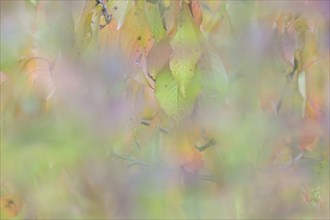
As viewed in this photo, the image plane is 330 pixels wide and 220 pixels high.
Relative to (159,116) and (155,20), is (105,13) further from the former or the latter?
(159,116)

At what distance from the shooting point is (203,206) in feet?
3.50

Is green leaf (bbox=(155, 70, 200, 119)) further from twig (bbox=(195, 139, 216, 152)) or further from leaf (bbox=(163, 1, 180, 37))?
twig (bbox=(195, 139, 216, 152))

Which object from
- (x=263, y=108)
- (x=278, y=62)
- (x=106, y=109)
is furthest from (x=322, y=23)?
(x=106, y=109)

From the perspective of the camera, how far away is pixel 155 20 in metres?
0.67

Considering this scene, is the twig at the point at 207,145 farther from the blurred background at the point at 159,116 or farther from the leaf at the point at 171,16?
the leaf at the point at 171,16

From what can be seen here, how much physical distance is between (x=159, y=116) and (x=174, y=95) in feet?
0.73

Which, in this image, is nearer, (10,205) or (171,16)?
(171,16)

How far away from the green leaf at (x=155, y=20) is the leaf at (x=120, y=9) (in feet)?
0.11

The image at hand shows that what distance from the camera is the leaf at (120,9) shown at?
634 mm

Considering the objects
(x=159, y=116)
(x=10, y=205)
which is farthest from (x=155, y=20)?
(x=10, y=205)

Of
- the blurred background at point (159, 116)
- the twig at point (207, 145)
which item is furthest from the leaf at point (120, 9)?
the twig at point (207, 145)

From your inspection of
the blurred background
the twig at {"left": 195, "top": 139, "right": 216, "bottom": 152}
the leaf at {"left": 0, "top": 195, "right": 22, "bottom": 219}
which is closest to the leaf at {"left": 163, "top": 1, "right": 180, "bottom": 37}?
the blurred background

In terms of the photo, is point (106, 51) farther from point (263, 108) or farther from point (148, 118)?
point (263, 108)

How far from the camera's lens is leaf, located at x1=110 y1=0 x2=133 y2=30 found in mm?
634
